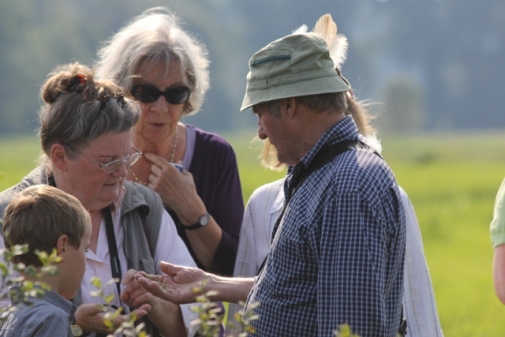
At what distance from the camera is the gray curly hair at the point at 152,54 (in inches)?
188

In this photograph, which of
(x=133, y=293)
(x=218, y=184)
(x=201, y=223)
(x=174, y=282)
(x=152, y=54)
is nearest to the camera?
(x=133, y=293)

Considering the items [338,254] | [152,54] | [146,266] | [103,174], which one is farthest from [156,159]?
[338,254]

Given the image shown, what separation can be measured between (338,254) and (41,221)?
1.15 metres

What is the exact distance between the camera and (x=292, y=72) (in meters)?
3.35

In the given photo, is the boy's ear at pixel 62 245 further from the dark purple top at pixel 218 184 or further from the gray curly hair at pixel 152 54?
the dark purple top at pixel 218 184

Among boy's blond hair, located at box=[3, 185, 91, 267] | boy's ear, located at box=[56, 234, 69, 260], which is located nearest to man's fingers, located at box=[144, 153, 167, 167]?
boy's blond hair, located at box=[3, 185, 91, 267]

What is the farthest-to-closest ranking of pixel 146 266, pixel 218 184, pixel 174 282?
pixel 218 184, pixel 146 266, pixel 174 282

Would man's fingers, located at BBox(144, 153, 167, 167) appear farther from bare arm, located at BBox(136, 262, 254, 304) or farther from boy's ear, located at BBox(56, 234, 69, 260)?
boy's ear, located at BBox(56, 234, 69, 260)

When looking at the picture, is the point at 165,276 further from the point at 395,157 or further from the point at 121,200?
the point at 395,157

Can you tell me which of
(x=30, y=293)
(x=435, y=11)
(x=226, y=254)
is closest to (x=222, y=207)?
(x=226, y=254)

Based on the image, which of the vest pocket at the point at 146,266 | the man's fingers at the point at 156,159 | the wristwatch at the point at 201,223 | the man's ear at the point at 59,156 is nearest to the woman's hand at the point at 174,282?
the vest pocket at the point at 146,266

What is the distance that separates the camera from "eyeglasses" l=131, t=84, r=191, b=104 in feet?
15.6

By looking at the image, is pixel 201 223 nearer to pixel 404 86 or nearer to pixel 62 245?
pixel 62 245

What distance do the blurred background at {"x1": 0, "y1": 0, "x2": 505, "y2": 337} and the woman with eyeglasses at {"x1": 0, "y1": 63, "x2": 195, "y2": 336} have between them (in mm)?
1525
